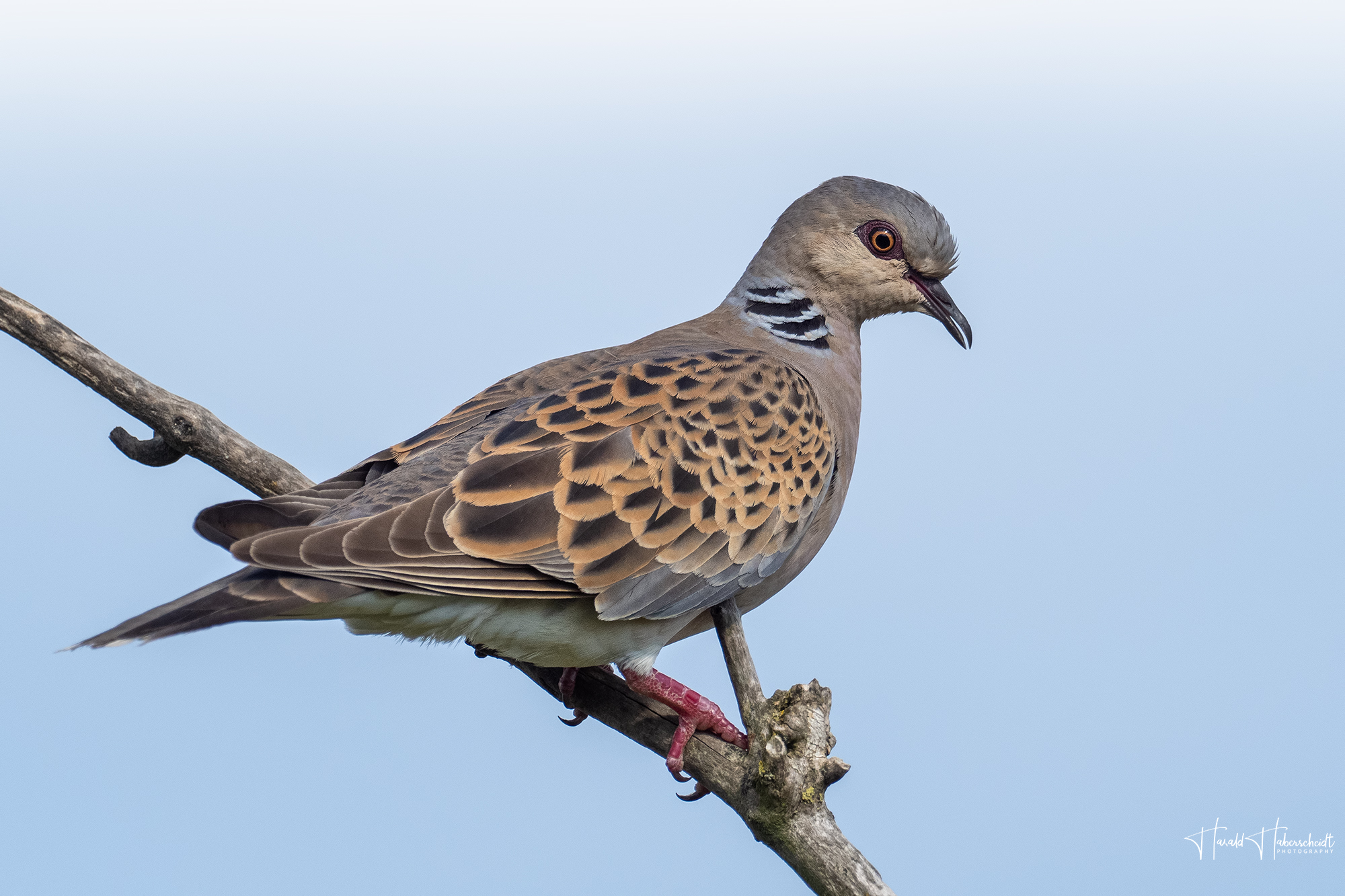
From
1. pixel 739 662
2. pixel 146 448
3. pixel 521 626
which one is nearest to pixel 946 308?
pixel 739 662

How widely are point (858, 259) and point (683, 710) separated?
2.02 meters

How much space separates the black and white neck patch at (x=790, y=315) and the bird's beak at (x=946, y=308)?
17.7 inches

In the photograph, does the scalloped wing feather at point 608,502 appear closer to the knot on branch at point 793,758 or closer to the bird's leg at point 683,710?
the bird's leg at point 683,710

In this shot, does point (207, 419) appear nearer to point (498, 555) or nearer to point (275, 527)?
point (275, 527)

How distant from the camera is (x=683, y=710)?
4.18 m

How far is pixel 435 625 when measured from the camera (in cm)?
371

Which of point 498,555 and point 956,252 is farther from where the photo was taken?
point 956,252

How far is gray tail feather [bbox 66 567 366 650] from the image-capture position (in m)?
2.93

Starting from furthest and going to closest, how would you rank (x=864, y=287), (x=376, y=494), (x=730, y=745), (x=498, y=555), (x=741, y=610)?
(x=864, y=287) < (x=741, y=610) < (x=730, y=745) < (x=376, y=494) < (x=498, y=555)

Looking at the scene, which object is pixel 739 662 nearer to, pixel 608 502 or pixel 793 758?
pixel 793 758

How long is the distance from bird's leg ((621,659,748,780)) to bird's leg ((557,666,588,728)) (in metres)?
0.48

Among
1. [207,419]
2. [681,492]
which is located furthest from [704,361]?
[207,419]

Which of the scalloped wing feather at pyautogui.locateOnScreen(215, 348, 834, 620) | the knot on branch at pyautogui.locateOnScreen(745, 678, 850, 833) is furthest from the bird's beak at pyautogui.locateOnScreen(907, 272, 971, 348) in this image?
the knot on branch at pyautogui.locateOnScreen(745, 678, 850, 833)

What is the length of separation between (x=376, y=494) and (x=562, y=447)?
0.60 meters
